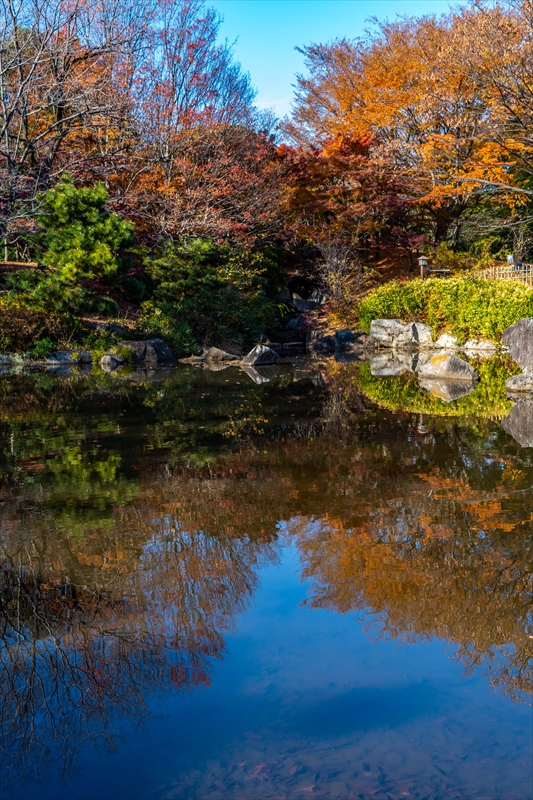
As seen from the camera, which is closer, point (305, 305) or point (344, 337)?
point (344, 337)

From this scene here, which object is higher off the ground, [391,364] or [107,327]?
[107,327]

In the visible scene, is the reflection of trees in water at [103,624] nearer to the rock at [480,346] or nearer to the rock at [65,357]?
the rock at [65,357]

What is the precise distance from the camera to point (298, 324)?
23.0 m

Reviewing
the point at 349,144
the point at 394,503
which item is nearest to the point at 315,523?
the point at 394,503

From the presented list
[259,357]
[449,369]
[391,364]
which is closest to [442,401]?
[449,369]

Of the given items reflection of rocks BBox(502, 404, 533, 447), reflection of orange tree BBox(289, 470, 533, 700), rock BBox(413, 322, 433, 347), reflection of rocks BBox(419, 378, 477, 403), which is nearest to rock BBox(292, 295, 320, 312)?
rock BBox(413, 322, 433, 347)

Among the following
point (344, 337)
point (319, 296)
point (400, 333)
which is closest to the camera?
point (400, 333)

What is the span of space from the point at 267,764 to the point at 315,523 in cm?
249

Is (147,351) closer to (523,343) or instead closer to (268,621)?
(523,343)

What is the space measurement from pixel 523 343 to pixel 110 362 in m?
9.36

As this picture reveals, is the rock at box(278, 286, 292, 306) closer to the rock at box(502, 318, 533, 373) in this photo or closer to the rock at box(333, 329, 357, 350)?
the rock at box(333, 329, 357, 350)

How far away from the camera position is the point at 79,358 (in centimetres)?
1680

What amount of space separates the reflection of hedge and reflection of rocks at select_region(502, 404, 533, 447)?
14 centimetres

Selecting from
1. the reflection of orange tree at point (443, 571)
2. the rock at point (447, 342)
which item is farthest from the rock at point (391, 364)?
the reflection of orange tree at point (443, 571)
